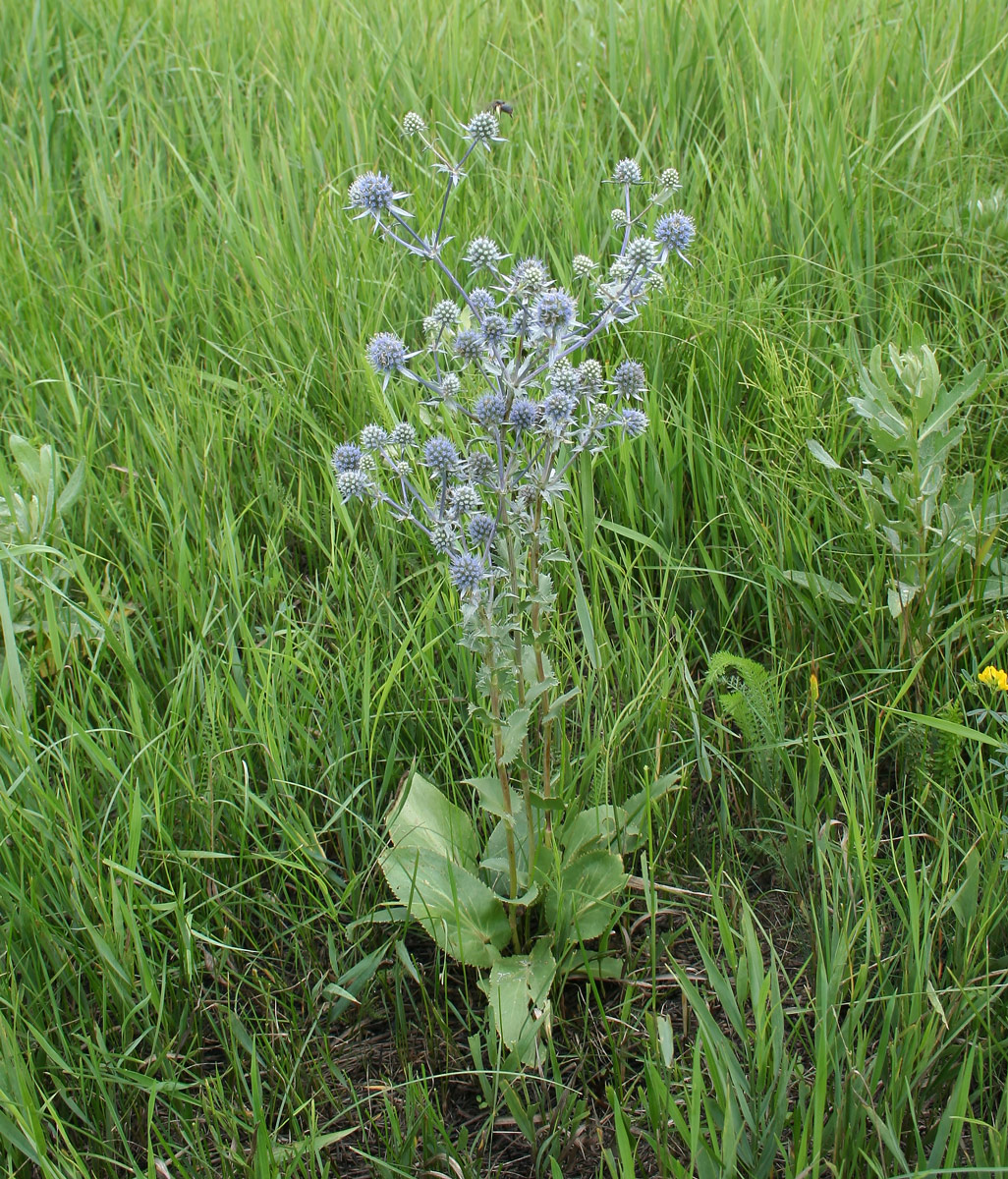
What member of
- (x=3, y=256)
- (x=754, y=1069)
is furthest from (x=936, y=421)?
(x=3, y=256)

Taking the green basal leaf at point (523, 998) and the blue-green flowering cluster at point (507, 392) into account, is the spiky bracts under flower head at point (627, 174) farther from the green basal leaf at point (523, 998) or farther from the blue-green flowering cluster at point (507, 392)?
the green basal leaf at point (523, 998)

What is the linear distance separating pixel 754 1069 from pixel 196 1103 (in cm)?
83

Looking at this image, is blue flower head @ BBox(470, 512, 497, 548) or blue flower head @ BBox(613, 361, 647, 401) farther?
blue flower head @ BBox(613, 361, 647, 401)

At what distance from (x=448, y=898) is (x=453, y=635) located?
60cm

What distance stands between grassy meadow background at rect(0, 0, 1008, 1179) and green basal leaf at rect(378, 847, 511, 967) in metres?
0.09

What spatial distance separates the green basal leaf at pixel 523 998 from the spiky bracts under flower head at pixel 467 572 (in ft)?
2.03

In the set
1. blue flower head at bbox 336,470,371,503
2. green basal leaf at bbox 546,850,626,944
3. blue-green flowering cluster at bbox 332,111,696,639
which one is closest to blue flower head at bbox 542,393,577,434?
blue-green flowering cluster at bbox 332,111,696,639

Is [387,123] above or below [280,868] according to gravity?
above

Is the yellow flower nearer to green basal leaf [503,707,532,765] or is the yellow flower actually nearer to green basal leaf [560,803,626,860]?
green basal leaf [560,803,626,860]

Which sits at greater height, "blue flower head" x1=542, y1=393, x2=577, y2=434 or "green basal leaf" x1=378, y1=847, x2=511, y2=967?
"blue flower head" x1=542, y1=393, x2=577, y2=434

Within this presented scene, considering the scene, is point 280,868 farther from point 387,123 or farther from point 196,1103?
point 387,123

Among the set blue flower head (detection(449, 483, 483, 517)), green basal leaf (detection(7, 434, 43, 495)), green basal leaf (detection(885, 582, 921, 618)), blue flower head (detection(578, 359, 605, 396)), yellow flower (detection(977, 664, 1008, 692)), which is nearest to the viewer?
blue flower head (detection(578, 359, 605, 396))

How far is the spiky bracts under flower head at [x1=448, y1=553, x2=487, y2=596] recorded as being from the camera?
1.48 metres

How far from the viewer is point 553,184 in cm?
296
